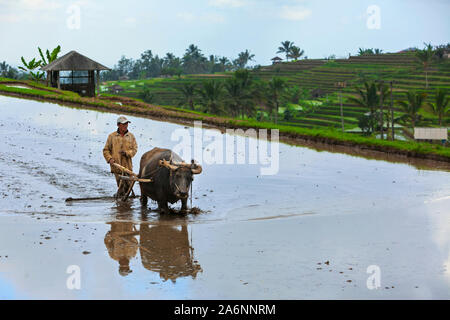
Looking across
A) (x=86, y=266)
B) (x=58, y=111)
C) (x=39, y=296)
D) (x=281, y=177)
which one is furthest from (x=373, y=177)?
(x=58, y=111)

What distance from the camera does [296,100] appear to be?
86625 mm

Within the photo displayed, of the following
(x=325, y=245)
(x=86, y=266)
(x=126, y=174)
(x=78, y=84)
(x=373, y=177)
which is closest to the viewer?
(x=86, y=266)

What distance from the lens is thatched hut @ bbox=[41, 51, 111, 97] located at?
38625 millimetres

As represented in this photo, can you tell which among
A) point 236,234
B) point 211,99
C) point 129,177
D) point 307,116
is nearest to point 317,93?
point 307,116

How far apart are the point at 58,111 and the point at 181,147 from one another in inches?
349

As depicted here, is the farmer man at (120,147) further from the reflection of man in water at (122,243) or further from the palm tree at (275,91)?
the palm tree at (275,91)

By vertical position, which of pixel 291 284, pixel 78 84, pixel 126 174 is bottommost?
pixel 291 284

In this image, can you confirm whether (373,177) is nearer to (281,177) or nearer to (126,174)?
(281,177)

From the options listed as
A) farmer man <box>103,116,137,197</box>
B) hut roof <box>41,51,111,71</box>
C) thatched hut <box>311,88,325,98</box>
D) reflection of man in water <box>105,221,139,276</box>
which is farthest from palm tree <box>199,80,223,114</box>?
reflection of man in water <box>105,221,139,276</box>

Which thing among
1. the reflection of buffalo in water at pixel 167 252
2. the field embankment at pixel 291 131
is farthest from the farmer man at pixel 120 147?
the field embankment at pixel 291 131

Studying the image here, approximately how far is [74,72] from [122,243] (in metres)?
32.5

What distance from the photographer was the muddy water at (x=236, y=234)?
7.12 meters

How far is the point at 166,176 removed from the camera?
1084cm

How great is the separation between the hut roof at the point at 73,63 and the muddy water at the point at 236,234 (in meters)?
21.9
